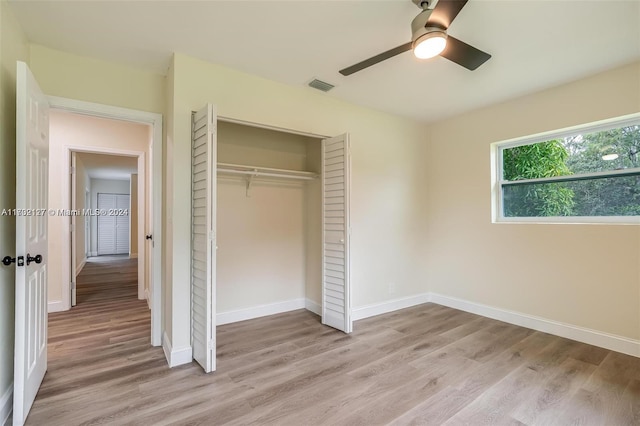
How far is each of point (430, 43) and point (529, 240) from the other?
262 centimetres

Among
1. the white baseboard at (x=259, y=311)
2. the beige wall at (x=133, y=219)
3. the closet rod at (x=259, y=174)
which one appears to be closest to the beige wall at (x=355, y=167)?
the closet rod at (x=259, y=174)

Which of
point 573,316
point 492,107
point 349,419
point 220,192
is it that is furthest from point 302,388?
point 492,107

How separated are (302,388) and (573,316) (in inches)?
111

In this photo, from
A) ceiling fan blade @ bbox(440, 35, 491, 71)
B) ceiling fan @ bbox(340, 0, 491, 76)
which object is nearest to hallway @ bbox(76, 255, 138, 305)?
ceiling fan @ bbox(340, 0, 491, 76)

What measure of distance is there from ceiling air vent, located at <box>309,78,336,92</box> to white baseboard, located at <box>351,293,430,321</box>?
2512 millimetres

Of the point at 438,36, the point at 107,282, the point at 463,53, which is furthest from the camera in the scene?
the point at 107,282

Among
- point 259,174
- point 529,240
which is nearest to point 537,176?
point 529,240

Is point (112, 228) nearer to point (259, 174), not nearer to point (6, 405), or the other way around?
point (259, 174)

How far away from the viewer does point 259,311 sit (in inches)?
145

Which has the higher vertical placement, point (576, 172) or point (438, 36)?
point (438, 36)

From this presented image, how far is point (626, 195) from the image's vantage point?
9.21ft

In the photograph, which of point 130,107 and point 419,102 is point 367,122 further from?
point 130,107

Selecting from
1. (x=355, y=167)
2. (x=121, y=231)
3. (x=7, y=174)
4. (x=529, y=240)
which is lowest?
(x=121, y=231)

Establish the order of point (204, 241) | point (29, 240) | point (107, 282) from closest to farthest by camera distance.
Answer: point (29, 240) < point (204, 241) < point (107, 282)
